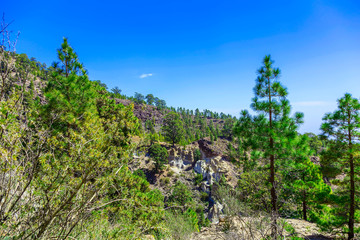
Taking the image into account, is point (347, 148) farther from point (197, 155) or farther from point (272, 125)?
point (197, 155)

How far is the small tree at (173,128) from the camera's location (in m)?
46.2

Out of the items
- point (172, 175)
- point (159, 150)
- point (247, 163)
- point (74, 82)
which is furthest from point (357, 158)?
point (172, 175)

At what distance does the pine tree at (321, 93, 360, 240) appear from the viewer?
22.2 ft

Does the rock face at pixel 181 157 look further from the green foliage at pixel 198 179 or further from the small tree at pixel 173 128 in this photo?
the green foliage at pixel 198 179

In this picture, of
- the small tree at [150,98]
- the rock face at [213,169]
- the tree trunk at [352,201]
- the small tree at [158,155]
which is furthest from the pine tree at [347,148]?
the small tree at [150,98]

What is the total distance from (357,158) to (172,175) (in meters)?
36.9

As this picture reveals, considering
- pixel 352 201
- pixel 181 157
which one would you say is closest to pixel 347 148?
pixel 352 201

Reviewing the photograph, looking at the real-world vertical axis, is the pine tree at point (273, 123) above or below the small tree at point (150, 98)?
below

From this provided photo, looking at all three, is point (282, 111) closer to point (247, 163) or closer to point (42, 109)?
point (247, 163)

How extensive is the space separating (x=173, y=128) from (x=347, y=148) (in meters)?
40.6

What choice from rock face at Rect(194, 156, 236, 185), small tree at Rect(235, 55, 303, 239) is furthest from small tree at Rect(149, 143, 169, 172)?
small tree at Rect(235, 55, 303, 239)

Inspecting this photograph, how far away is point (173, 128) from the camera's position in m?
46.4

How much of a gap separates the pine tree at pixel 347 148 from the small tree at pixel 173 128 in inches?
1548

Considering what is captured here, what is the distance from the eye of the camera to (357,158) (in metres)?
6.91
